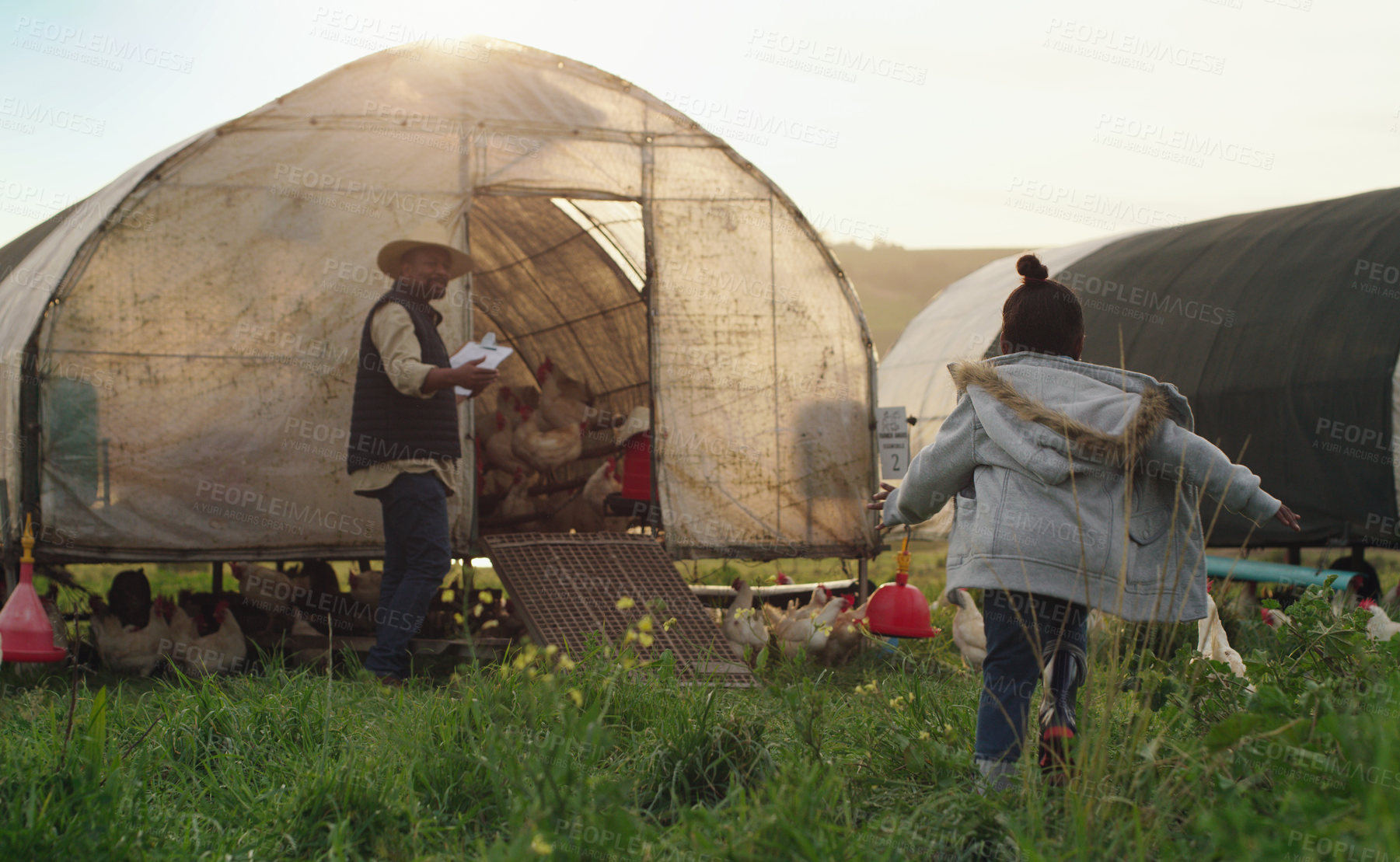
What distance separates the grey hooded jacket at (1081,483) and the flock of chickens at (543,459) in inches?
215

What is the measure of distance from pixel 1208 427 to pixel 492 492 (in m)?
6.14

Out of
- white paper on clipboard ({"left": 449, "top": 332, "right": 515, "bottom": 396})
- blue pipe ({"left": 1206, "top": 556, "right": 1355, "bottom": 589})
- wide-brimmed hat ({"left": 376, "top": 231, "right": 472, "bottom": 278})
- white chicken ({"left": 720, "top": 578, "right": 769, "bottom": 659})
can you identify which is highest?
wide-brimmed hat ({"left": 376, "top": 231, "right": 472, "bottom": 278})

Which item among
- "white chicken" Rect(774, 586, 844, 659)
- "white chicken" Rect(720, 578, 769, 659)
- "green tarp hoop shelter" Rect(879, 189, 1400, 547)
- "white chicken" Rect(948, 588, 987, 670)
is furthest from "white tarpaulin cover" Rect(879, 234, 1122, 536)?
"white chicken" Rect(948, 588, 987, 670)

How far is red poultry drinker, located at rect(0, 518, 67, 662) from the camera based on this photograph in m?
5.19

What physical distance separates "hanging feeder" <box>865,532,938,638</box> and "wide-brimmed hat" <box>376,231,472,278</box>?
9.95 ft

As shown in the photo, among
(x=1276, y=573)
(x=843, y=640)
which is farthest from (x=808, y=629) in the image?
(x=1276, y=573)

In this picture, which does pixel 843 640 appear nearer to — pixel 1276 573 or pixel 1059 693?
pixel 1059 693

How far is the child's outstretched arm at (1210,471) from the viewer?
10.5 feet

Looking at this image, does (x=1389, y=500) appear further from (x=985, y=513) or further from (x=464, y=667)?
(x=464, y=667)

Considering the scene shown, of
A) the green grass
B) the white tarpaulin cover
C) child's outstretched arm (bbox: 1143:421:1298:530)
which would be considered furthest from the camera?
the white tarpaulin cover

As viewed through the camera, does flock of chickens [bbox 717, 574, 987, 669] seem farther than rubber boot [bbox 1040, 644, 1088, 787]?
Yes

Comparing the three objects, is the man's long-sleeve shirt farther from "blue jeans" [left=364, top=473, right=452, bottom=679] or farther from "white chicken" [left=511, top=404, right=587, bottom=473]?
"white chicken" [left=511, top=404, right=587, bottom=473]

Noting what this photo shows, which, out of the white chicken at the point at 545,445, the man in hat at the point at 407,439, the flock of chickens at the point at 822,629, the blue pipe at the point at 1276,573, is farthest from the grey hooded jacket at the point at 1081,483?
the white chicken at the point at 545,445

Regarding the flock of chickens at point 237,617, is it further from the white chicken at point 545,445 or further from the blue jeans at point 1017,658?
the blue jeans at point 1017,658
